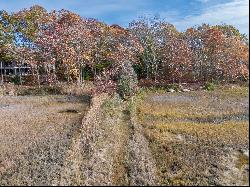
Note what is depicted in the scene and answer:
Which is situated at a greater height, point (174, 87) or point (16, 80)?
point (16, 80)

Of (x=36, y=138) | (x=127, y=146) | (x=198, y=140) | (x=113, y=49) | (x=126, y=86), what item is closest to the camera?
(x=127, y=146)

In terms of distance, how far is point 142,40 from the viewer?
5003 centimetres

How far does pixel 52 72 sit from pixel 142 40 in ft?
34.0

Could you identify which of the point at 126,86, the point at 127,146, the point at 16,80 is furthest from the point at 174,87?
the point at 127,146

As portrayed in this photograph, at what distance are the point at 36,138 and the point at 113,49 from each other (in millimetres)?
33585

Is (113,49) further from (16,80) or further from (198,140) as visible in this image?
(198,140)

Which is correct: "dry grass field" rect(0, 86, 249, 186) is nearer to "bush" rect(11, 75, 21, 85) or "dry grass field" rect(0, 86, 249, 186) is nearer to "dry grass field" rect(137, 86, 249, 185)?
"dry grass field" rect(137, 86, 249, 185)

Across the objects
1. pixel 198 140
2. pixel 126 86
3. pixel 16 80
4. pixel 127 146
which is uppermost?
pixel 126 86

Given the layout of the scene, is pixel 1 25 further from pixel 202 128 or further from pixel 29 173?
pixel 29 173

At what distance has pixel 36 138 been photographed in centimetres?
1842

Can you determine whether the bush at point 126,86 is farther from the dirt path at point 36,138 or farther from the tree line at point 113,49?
the tree line at point 113,49

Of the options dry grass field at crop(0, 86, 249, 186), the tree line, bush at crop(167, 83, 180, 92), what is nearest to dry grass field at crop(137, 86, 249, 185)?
dry grass field at crop(0, 86, 249, 186)

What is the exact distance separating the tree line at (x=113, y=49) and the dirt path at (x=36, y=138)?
12625mm

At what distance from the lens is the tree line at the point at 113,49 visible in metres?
44.7
